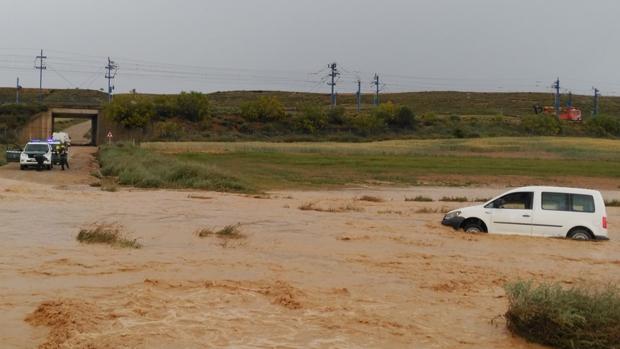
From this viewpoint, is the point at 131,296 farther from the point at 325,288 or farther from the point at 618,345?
the point at 618,345

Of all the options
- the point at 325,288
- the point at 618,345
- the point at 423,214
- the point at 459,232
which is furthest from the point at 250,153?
A: the point at 618,345

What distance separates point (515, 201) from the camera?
18.3 metres

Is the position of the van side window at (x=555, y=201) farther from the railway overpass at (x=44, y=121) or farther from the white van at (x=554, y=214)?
the railway overpass at (x=44, y=121)

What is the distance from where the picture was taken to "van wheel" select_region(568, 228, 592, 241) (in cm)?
1784

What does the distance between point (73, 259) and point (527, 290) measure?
8868 mm

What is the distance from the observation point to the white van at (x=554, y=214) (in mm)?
17906

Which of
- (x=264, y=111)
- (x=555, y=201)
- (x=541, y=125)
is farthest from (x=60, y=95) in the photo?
(x=555, y=201)

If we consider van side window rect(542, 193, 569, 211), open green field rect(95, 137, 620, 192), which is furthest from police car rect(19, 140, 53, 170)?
van side window rect(542, 193, 569, 211)

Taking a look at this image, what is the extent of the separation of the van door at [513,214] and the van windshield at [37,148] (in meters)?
33.7

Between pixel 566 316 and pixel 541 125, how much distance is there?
A: 4208 inches

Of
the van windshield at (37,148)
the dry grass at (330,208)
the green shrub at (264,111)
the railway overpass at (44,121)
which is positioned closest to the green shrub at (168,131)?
the railway overpass at (44,121)

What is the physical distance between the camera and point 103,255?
14.8m

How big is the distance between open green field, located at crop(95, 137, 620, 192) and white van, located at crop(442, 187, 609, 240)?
18.4m

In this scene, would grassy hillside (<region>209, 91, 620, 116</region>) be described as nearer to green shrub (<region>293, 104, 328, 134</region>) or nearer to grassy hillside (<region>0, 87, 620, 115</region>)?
grassy hillside (<region>0, 87, 620, 115</region>)
